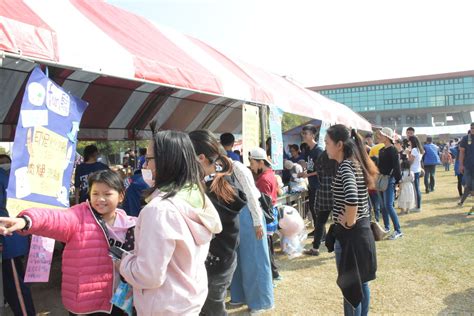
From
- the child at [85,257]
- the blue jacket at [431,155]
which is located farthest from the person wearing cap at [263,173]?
the blue jacket at [431,155]

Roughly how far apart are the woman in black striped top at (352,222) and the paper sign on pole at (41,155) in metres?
1.89

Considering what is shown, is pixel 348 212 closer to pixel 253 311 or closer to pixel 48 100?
pixel 253 311

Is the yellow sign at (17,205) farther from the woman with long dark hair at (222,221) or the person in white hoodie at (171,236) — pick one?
the woman with long dark hair at (222,221)

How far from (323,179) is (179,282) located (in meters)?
3.77

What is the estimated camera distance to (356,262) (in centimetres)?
266

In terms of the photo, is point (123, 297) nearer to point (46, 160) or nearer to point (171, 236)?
point (171, 236)

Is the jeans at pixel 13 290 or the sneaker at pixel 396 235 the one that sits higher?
the jeans at pixel 13 290

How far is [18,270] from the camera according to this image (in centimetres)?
319

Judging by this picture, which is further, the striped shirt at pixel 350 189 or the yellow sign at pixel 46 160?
the striped shirt at pixel 350 189

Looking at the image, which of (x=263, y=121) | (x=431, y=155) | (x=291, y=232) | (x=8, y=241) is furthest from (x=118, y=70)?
(x=431, y=155)

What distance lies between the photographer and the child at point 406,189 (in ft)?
26.4

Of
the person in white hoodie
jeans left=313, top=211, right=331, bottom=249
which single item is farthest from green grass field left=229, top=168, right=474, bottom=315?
the person in white hoodie

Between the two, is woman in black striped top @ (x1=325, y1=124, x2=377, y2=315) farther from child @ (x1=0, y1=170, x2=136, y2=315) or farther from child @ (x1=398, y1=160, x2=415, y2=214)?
child @ (x1=398, y1=160, x2=415, y2=214)

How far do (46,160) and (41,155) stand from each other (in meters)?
0.05
